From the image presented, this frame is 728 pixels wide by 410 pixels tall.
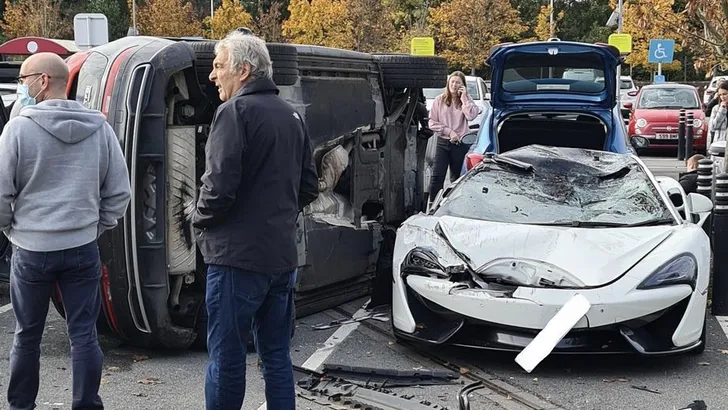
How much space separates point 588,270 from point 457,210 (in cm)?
133

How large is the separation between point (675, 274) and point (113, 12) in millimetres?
46946

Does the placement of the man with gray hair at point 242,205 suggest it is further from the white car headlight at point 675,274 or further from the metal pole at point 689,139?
the metal pole at point 689,139

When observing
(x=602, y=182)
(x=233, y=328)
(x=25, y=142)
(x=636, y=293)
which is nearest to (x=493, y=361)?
(x=636, y=293)

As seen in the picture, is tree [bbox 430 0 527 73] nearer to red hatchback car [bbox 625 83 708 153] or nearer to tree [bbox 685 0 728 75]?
red hatchback car [bbox 625 83 708 153]

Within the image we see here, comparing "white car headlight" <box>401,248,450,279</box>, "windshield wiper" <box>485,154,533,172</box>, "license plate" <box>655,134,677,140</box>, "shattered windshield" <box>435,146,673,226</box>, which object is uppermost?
"windshield wiper" <box>485,154,533,172</box>

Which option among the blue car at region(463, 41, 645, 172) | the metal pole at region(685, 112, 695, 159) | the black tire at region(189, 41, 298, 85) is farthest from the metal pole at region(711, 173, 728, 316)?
the metal pole at region(685, 112, 695, 159)

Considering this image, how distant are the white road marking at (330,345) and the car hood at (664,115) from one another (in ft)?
52.0

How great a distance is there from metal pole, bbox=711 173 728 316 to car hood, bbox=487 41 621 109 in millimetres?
2819

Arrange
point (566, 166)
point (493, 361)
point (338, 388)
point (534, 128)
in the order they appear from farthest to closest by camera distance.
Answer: point (534, 128)
point (566, 166)
point (493, 361)
point (338, 388)

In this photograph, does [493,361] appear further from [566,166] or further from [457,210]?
[566,166]

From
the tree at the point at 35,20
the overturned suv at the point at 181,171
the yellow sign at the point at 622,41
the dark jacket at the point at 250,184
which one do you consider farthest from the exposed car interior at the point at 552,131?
the tree at the point at 35,20

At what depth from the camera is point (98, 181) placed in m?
4.63

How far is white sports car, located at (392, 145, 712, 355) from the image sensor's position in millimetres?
5691

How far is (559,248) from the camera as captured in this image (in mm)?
6008
